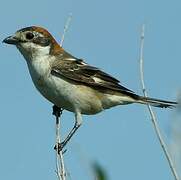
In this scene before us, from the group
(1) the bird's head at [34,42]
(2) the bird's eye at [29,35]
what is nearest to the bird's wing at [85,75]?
(1) the bird's head at [34,42]

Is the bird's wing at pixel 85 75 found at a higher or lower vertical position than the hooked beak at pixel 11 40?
lower

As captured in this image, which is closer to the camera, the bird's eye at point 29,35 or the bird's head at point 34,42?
the bird's head at point 34,42

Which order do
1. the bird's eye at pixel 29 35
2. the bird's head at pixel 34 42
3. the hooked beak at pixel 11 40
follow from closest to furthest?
the hooked beak at pixel 11 40 → the bird's head at pixel 34 42 → the bird's eye at pixel 29 35

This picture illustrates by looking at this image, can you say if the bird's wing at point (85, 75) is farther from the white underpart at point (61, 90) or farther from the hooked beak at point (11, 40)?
the hooked beak at point (11, 40)

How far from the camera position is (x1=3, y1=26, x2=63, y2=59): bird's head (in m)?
7.07

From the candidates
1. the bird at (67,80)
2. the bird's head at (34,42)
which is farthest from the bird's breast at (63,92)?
the bird's head at (34,42)

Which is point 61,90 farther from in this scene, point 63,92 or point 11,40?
point 11,40

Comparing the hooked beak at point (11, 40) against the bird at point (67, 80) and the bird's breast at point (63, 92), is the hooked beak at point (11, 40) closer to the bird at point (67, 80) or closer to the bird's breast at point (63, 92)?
the bird at point (67, 80)

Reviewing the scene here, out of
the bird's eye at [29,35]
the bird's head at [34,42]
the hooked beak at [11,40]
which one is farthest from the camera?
the bird's eye at [29,35]

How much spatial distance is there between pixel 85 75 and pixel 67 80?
0.38 meters

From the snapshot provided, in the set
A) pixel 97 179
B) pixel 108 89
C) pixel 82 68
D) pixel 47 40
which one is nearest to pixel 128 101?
pixel 108 89

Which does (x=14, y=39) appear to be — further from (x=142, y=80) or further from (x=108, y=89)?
(x=142, y=80)

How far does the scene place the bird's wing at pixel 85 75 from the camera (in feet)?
24.1

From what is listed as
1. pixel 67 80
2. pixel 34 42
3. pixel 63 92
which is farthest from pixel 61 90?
pixel 34 42
